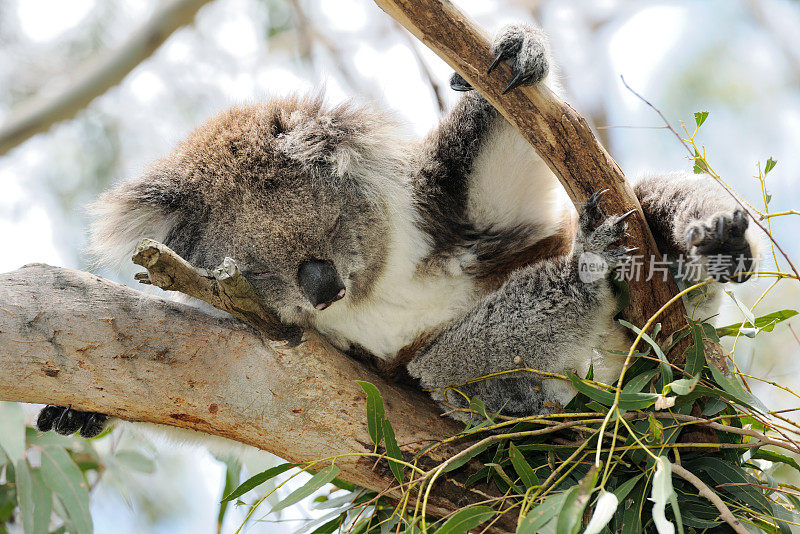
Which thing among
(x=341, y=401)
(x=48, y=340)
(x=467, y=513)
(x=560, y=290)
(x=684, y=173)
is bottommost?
(x=467, y=513)

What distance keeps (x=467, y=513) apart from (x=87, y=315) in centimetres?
120

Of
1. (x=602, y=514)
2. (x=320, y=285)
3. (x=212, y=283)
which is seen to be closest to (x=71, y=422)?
(x=212, y=283)

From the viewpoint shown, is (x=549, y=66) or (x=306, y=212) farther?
(x=306, y=212)

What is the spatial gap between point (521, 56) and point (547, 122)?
0.64 feet

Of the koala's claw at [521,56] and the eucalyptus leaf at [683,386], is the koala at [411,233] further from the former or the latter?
the eucalyptus leaf at [683,386]

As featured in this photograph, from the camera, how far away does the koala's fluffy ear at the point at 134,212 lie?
2242 mm

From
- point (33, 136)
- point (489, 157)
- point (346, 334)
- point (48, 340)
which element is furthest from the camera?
point (33, 136)

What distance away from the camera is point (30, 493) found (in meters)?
2.29

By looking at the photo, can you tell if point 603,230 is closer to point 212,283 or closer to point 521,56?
A: point 521,56

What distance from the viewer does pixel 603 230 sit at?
190 cm

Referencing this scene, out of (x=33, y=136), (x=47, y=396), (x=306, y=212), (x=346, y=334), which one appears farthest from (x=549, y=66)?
(x=33, y=136)

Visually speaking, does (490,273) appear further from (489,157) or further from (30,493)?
(30,493)

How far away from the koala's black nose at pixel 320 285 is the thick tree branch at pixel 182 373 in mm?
153

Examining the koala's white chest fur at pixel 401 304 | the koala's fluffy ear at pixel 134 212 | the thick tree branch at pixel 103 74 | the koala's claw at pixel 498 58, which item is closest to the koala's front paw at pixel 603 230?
the koala's claw at pixel 498 58
